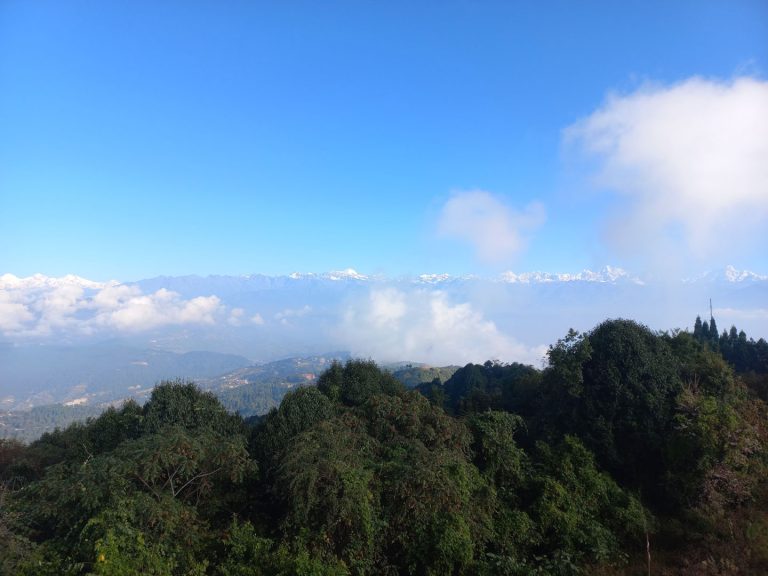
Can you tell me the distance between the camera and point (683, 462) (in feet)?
47.3

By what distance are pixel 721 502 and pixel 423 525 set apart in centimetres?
944

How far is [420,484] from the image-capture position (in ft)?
36.6

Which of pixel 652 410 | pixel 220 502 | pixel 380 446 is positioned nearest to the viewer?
pixel 220 502

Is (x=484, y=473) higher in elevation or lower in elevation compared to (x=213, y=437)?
lower

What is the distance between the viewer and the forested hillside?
9430 mm

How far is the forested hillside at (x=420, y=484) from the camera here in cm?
943

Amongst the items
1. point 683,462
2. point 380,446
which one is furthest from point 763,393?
point 380,446

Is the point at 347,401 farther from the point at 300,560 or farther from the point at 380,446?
the point at 300,560

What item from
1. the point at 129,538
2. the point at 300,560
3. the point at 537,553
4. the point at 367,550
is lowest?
the point at 537,553

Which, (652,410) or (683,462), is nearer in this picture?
(683,462)

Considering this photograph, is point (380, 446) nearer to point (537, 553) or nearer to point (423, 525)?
point (423, 525)

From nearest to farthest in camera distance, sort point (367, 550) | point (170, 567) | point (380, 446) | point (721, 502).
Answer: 1. point (170, 567)
2. point (367, 550)
3. point (721, 502)
4. point (380, 446)

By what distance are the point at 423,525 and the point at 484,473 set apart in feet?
14.0

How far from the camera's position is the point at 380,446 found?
45.8 ft
